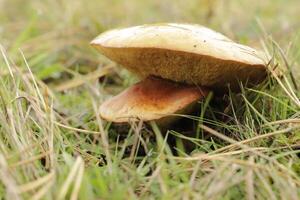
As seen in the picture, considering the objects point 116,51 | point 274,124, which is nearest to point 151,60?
point 116,51

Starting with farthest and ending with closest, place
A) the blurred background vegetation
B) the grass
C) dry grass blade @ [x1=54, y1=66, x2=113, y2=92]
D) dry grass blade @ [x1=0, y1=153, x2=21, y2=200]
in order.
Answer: the blurred background vegetation, dry grass blade @ [x1=54, y1=66, x2=113, y2=92], the grass, dry grass blade @ [x1=0, y1=153, x2=21, y2=200]

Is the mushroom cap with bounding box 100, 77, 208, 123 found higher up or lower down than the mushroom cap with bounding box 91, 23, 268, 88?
lower down

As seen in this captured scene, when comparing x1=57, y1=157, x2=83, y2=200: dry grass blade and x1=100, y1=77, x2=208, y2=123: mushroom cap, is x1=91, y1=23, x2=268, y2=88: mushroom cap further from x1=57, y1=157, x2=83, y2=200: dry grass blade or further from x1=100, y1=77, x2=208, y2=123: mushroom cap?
x1=57, y1=157, x2=83, y2=200: dry grass blade

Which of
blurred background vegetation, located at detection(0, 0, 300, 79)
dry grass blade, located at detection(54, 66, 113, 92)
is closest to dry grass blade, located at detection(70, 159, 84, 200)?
dry grass blade, located at detection(54, 66, 113, 92)

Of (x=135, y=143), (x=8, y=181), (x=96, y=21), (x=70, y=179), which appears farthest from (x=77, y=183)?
(x=96, y=21)

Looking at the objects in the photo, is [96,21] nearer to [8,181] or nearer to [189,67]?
[189,67]

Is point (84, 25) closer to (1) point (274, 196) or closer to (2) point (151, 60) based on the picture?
(2) point (151, 60)

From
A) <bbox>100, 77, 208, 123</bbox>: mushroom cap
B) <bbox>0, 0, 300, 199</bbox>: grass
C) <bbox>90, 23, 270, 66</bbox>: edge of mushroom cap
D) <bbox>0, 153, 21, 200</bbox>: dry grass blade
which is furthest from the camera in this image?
<bbox>100, 77, 208, 123</bbox>: mushroom cap

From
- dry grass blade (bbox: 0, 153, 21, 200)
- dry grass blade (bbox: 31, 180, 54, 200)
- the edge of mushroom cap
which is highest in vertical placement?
the edge of mushroom cap
